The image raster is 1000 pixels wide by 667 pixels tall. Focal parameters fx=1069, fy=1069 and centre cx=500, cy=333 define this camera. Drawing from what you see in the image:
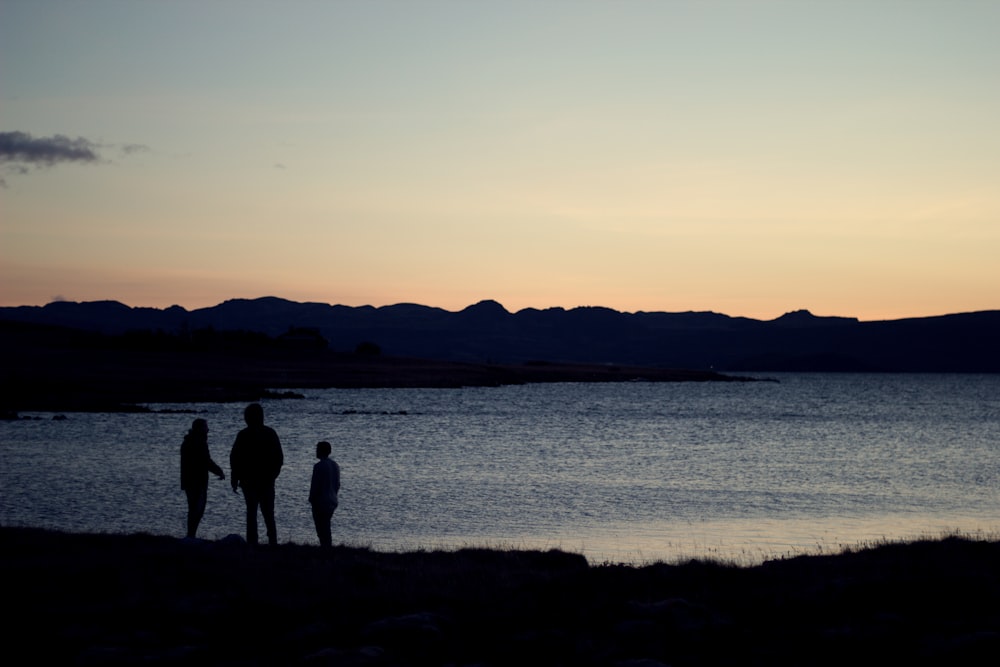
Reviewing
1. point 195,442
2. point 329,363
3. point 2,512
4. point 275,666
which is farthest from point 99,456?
point 329,363

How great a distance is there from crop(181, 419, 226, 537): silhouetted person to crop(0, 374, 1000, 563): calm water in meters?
5.04

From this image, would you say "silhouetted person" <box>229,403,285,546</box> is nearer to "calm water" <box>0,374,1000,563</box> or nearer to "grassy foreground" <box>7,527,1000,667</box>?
"grassy foreground" <box>7,527,1000,667</box>

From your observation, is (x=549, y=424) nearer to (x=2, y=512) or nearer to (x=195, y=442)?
(x=2, y=512)

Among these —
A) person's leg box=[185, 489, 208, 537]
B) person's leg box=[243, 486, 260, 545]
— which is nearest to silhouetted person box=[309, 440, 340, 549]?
person's leg box=[243, 486, 260, 545]

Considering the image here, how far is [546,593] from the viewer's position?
42.2 ft

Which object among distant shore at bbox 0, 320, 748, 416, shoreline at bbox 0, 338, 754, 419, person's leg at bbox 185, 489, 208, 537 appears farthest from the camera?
distant shore at bbox 0, 320, 748, 416

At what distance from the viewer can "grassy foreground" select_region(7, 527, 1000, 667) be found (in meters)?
10.4

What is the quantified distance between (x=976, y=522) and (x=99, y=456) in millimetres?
31546

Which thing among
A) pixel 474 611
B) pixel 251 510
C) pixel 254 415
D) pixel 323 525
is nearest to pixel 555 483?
pixel 323 525

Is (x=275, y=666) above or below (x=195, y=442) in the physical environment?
below

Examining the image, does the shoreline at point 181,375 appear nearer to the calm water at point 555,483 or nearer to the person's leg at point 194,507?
the calm water at point 555,483

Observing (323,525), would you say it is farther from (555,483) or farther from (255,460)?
(555,483)

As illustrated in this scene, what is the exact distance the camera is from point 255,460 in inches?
674

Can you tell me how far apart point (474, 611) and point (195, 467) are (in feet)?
25.0
